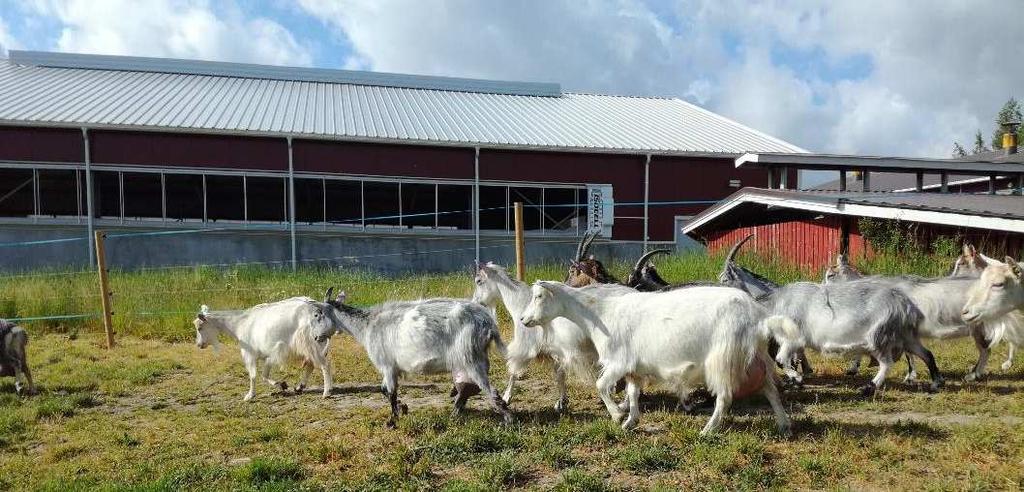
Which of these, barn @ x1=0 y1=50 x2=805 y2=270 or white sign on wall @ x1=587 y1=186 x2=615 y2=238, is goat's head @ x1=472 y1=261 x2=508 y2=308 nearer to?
barn @ x1=0 y1=50 x2=805 y2=270

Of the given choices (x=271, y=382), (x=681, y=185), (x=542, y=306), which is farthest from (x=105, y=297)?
(x=681, y=185)

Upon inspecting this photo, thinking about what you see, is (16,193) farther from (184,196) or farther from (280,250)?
(280,250)

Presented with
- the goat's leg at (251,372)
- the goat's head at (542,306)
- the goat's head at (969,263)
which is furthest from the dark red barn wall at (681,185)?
the goat's head at (542,306)

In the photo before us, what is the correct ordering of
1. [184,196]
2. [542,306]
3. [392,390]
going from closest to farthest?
[542,306] → [392,390] → [184,196]

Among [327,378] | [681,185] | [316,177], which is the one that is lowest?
[327,378]

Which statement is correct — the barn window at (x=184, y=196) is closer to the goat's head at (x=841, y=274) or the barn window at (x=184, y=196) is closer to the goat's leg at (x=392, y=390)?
the goat's leg at (x=392, y=390)

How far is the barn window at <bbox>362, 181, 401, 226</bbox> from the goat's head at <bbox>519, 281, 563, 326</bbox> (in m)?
15.0

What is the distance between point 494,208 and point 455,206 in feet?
4.11

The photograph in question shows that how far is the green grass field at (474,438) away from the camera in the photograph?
4648 millimetres

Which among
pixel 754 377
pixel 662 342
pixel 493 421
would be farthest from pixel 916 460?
pixel 493 421

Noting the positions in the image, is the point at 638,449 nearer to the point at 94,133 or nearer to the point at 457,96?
the point at 94,133

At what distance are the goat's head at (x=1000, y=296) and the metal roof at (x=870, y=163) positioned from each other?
692 centimetres

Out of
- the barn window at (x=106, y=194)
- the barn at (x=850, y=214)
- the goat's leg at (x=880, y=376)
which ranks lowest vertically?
the goat's leg at (x=880, y=376)

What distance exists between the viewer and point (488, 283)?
729 centimetres
